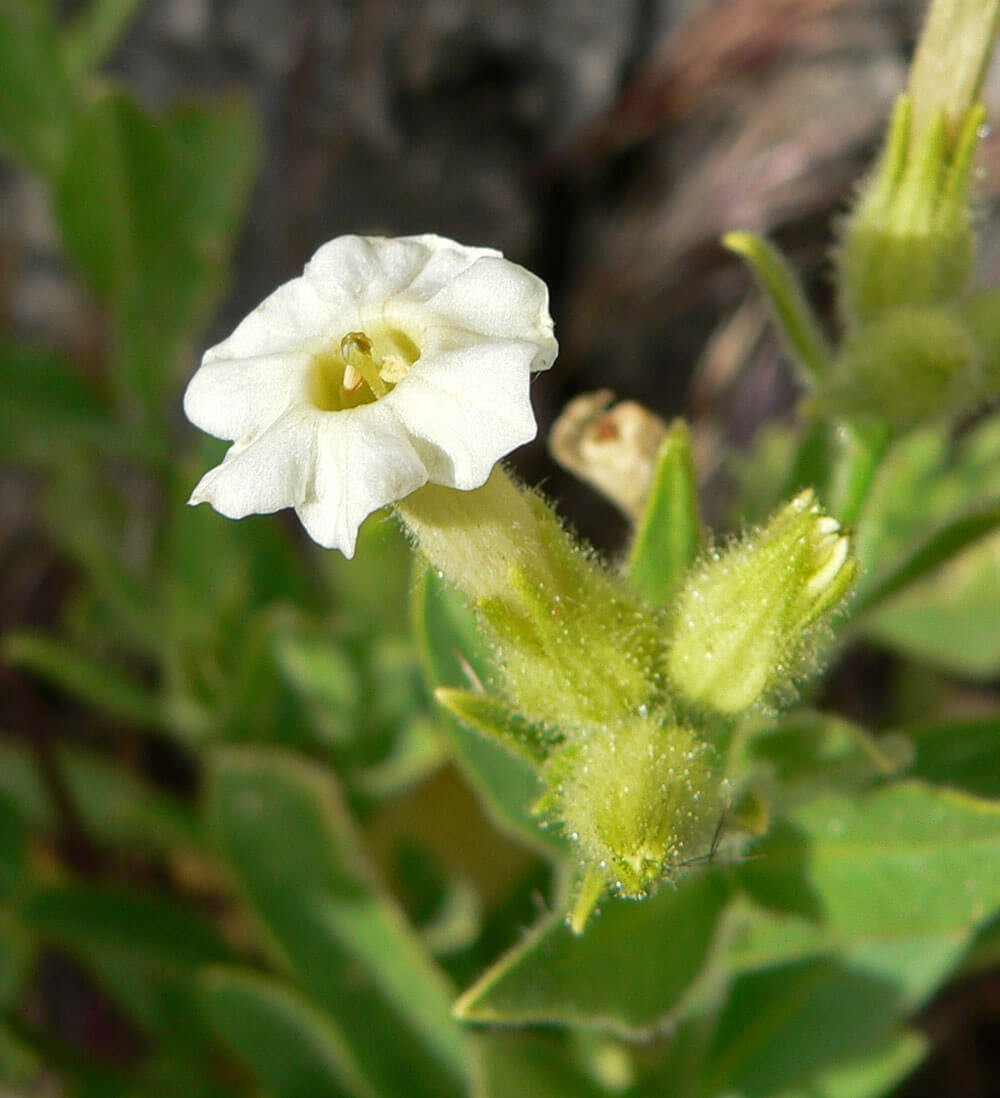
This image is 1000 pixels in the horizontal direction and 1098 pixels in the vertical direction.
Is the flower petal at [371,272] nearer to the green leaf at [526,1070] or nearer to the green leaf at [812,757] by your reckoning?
the green leaf at [812,757]

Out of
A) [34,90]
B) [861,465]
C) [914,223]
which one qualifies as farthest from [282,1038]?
[34,90]

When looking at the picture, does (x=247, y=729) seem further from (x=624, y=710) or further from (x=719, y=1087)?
(x=624, y=710)

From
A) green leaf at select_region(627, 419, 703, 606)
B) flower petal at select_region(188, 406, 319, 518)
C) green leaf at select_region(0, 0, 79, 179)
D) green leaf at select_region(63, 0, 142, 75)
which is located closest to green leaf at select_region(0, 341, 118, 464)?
green leaf at select_region(0, 0, 79, 179)

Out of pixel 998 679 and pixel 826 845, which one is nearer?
pixel 826 845

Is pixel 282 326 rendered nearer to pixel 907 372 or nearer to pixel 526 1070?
pixel 907 372

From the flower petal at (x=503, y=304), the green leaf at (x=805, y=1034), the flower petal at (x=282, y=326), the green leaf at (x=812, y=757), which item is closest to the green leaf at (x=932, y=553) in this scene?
the green leaf at (x=812, y=757)

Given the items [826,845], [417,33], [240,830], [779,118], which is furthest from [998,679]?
[417,33]

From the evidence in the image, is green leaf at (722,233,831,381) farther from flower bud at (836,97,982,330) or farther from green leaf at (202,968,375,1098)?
green leaf at (202,968,375,1098)
